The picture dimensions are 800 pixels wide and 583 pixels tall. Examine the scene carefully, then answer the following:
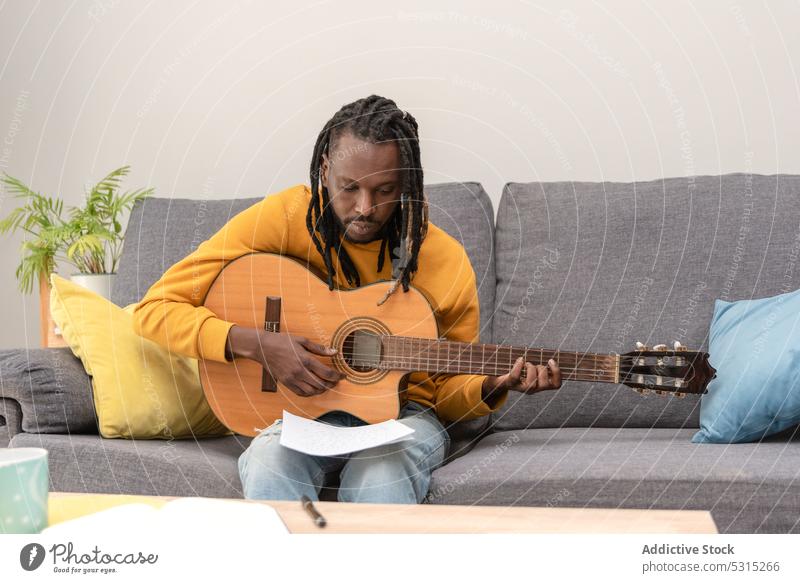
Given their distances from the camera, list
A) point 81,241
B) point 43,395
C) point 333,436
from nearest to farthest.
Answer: point 333,436 → point 43,395 → point 81,241

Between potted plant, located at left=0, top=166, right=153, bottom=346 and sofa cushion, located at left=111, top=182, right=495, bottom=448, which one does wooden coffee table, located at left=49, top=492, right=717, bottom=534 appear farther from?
potted plant, located at left=0, top=166, right=153, bottom=346

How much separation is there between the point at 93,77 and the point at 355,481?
81.2 inches

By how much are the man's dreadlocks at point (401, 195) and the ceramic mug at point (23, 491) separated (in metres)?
0.87

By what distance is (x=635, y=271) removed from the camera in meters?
2.07

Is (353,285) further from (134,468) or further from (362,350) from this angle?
(134,468)

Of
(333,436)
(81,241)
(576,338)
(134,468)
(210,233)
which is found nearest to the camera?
(333,436)

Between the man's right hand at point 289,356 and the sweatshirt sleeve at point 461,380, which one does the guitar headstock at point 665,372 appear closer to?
the sweatshirt sleeve at point 461,380

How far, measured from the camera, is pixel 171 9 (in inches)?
108

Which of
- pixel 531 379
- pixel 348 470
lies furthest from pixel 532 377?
pixel 348 470

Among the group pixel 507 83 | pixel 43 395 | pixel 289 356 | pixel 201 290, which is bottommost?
pixel 43 395

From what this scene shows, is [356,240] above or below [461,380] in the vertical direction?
above

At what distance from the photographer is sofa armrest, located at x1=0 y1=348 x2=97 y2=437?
1690 mm

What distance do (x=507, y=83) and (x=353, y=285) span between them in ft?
3.36

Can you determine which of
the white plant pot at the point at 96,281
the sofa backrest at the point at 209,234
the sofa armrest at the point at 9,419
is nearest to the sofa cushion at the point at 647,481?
the sofa backrest at the point at 209,234
